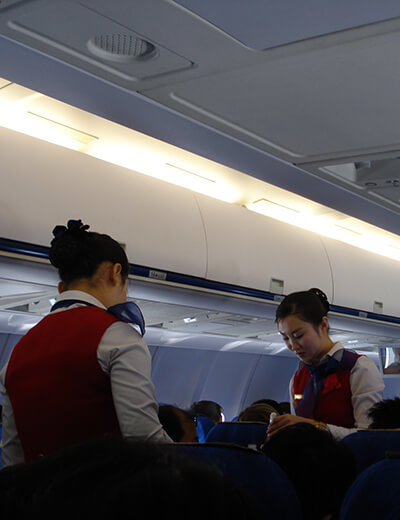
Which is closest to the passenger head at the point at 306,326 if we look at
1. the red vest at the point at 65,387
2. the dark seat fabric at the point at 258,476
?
the red vest at the point at 65,387

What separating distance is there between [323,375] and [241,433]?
664mm

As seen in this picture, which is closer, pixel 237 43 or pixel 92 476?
pixel 92 476

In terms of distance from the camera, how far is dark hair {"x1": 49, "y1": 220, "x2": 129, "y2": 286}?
2.52 m

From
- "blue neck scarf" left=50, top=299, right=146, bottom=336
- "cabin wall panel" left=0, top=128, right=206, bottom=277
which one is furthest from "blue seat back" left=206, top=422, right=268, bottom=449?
"cabin wall panel" left=0, top=128, right=206, bottom=277

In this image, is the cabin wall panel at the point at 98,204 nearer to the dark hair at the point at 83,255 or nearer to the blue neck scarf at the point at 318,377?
the dark hair at the point at 83,255

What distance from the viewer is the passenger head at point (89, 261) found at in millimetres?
2518

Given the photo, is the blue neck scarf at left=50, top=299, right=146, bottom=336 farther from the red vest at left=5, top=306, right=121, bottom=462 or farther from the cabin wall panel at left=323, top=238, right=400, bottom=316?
the cabin wall panel at left=323, top=238, right=400, bottom=316

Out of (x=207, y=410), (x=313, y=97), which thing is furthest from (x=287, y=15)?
(x=207, y=410)

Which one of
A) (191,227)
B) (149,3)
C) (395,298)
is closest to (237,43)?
A: (149,3)

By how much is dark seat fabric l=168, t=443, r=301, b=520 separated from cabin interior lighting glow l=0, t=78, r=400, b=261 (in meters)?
2.67

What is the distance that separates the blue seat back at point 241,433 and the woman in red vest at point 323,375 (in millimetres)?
261

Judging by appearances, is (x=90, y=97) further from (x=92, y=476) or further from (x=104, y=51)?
(x=92, y=476)

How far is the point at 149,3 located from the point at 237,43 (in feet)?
1.18

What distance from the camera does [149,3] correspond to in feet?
6.18
